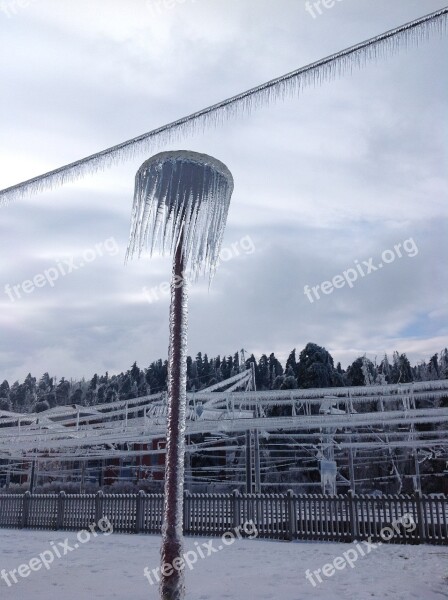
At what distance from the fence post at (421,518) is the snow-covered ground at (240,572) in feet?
1.18

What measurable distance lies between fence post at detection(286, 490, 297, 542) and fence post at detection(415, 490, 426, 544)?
2.85m

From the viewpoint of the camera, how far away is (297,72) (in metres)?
4.97

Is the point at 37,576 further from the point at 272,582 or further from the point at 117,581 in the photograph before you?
the point at 272,582

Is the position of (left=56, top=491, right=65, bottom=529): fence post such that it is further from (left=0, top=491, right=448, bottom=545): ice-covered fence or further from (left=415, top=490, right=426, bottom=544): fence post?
(left=415, top=490, right=426, bottom=544): fence post

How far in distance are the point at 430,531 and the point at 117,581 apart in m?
7.18

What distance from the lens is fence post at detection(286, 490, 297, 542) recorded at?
40.3 feet

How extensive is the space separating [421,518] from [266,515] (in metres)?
3.71

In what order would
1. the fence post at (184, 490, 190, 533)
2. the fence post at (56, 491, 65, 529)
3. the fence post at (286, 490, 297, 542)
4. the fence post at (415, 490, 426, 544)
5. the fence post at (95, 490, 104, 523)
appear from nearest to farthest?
the fence post at (415, 490, 426, 544)
the fence post at (286, 490, 297, 542)
the fence post at (184, 490, 190, 533)
the fence post at (95, 490, 104, 523)
the fence post at (56, 491, 65, 529)

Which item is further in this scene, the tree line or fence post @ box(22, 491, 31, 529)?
the tree line

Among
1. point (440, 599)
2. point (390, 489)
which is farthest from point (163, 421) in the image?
point (390, 489)

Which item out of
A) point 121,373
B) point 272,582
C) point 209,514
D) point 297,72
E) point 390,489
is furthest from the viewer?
point 121,373

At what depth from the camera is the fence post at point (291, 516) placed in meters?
12.3

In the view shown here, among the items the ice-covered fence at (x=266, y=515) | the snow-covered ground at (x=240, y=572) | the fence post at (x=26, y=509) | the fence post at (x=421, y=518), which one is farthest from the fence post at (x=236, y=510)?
the fence post at (x=26, y=509)

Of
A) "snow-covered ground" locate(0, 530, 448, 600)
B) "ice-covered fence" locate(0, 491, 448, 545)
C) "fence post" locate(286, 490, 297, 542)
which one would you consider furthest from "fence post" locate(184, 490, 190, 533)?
"fence post" locate(286, 490, 297, 542)
